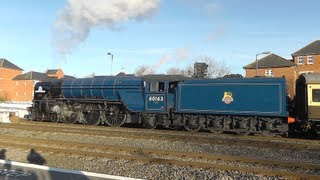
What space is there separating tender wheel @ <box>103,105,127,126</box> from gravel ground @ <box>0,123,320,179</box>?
203 inches

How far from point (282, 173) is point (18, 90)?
8686 centimetres

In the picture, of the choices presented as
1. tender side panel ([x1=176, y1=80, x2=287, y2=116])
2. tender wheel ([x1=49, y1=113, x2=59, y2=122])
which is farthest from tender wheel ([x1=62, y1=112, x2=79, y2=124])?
tender side panel ([x1=176, y1=80, x2=287, y2=116])

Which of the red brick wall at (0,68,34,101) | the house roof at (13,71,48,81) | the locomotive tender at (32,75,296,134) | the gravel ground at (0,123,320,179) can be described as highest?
the house roof at (13,71,48,81)

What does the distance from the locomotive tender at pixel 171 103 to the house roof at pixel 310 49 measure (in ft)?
152

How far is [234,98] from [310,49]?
47843mm

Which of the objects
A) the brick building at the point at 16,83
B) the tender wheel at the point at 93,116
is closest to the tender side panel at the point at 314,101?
the tender wheel at the point at 93,116

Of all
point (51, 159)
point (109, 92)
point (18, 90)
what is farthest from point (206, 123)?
point (18, 90)

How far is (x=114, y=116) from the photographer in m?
21.3

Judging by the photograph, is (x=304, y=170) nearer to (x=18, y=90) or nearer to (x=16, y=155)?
(x=16, y=155)

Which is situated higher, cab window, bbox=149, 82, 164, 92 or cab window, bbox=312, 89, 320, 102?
cab window, bbox=149, 82, 164, 92

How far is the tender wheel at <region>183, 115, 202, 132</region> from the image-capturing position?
18.9 meters

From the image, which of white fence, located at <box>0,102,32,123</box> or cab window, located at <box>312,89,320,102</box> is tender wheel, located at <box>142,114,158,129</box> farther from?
white fence, located at <box>0,102,32,123</box>

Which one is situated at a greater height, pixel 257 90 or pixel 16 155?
pixel 257 90

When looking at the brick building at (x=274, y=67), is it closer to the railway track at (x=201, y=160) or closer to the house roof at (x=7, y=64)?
the railway track at (x=201, y=160)
